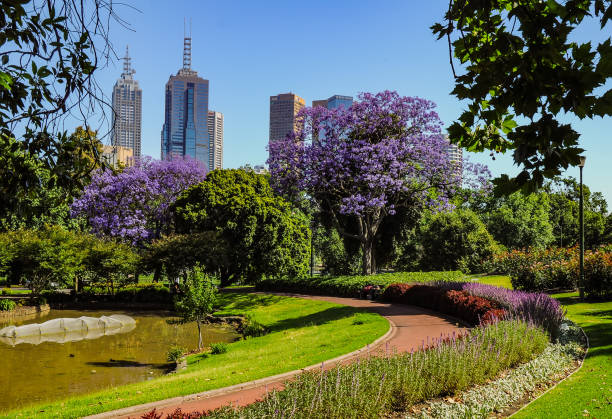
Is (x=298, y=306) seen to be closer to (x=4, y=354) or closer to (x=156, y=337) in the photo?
(x=156, y=337)

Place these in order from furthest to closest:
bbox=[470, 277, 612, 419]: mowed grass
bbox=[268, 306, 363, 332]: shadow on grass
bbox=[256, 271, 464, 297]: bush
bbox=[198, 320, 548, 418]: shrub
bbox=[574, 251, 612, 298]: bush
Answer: bbox=[256, 271, 464, 297]: bush, bbox=[574, 251, 612, 298]: bush, bbox=[268, 306, 363, 332]: shadow on grass, bbox=[470, 277, 612, 419]: mowed grass, bbox=[198, 320, 548, 418]: shrub

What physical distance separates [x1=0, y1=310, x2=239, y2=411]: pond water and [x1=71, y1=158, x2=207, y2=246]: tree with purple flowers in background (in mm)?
14265

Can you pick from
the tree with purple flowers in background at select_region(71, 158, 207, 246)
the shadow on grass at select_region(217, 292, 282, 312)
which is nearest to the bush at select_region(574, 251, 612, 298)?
the shadow on grass at select_region(217, 292, 282, 312)

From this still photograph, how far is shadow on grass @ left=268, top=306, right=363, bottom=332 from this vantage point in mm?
21561

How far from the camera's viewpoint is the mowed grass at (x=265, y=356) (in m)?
10.4

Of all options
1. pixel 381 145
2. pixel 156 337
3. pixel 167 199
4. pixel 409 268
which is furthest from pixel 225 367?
pixel 409 268

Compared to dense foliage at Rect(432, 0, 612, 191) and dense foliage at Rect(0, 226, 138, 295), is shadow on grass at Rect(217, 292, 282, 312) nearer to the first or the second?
dense foliage at Rect(0, 226, 138, 295)

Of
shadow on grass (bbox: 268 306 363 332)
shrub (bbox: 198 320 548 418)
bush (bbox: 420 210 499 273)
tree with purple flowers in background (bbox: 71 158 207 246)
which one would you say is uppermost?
tree with purple flowers in background (bbox: 71 158 207 246)

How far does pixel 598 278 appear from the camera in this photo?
2252 centimetres

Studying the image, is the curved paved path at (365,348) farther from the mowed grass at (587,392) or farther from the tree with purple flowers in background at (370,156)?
the tree with purple flowers in background at (370,156)

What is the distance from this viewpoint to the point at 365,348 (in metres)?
13.9

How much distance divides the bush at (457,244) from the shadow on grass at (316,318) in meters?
24.9

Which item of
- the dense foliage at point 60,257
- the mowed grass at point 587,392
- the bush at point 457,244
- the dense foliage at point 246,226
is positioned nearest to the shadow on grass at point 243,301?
the dense foliage at point 246,226

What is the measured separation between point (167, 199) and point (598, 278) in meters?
33.3
